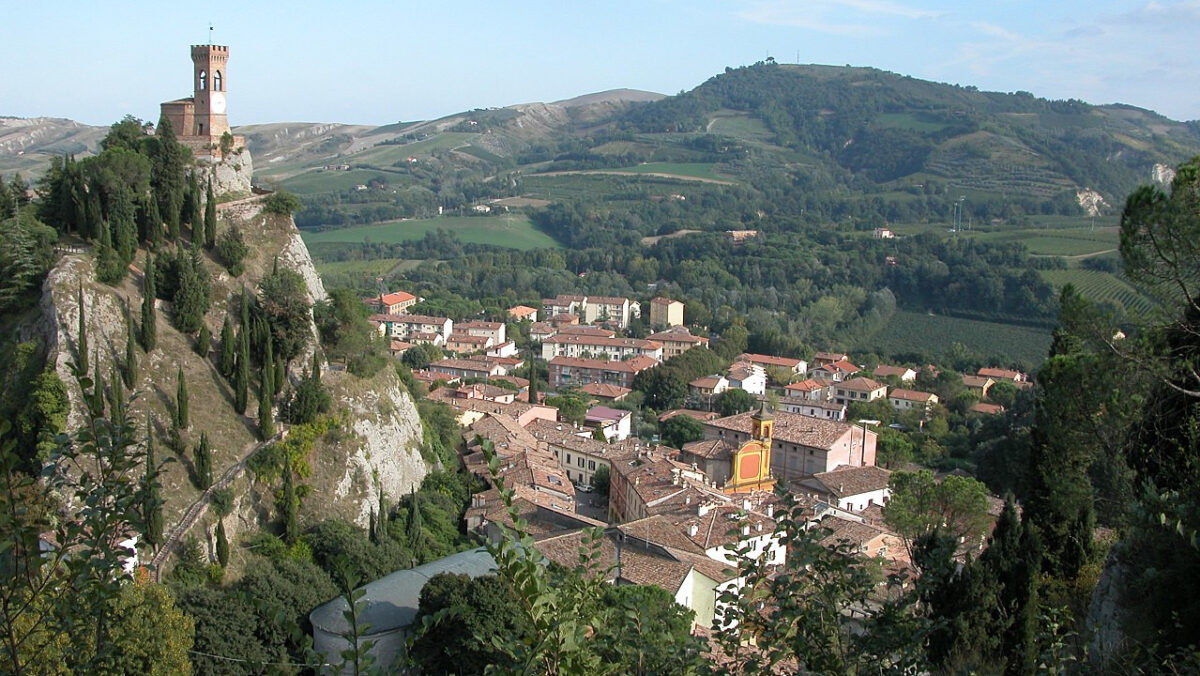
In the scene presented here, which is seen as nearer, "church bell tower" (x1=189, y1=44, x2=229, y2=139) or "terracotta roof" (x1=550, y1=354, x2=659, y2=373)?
"church bell tower" (x1=189, y1=44, x2=229, y2=139)

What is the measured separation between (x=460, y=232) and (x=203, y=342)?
9795 cm

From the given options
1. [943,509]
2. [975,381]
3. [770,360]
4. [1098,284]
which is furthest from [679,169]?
[943,509]

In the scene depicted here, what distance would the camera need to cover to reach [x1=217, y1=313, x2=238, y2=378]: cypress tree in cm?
2633

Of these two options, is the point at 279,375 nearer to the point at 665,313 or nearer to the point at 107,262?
the point at 107,262

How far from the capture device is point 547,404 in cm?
5022

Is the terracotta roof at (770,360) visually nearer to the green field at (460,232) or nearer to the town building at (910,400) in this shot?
the town building at (910,400)

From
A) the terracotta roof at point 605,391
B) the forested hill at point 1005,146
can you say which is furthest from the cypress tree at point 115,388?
the forested hill at point 1005,146

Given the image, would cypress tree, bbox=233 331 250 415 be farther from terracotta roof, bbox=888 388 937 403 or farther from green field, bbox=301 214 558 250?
green field, bbox=301 214 558 250

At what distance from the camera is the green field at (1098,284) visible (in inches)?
2581

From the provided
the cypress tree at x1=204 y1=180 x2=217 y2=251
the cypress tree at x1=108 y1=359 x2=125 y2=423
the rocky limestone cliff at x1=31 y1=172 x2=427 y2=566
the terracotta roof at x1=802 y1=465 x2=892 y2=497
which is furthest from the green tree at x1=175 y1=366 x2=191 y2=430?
the terracotta roof at x1=802 y1=465 x2=892 y2=497

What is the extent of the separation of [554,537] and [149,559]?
980 cm

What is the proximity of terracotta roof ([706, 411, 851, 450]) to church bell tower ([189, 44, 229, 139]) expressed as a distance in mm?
24470

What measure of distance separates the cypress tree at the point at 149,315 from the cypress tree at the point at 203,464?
3.53 metres

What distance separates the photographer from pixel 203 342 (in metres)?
26.1
